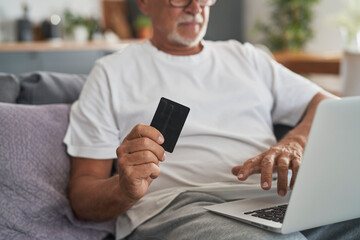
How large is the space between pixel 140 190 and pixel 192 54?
607 millimetres

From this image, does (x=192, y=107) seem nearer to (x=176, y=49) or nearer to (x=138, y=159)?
(x=176, y=49)

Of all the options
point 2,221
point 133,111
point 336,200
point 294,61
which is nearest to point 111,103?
point 133,111

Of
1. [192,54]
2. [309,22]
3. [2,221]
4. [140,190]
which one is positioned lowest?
[309,22]

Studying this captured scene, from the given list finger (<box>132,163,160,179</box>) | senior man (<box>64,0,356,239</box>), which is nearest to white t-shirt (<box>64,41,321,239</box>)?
senior man (<box>64,0,356,239</box>)

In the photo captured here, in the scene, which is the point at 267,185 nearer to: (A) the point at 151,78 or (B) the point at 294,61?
(A) the point at 151,78

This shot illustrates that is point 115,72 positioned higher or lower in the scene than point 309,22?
higher

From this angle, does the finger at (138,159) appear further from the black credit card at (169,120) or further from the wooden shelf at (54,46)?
the wooden shelf at (54,46)

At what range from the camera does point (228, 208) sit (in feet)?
3.48

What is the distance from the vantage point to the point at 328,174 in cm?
82

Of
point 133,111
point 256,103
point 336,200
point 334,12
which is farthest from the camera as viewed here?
point 334,12

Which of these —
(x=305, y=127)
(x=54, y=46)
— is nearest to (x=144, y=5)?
(x=305, y=127)

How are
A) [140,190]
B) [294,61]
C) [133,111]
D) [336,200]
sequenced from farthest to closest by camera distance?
1. [294,61]
2. [133,111]
3. [140,190]
4. [336,200]

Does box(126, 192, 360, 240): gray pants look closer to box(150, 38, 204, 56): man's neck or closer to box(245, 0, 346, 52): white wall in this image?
box(150, 38, 204, 56): man's neck

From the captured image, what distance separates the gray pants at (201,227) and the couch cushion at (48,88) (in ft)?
1.68
